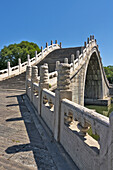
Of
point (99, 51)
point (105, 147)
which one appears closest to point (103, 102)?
point (99, 51)

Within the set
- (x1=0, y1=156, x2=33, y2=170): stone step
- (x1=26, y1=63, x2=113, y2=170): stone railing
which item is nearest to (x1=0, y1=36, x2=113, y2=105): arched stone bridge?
(x1=26, y1=63, x2=113, y2=170): stone railing

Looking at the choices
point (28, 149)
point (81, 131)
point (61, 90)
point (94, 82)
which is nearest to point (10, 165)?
point (28, 149)

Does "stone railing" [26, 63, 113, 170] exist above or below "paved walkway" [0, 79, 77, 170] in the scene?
above

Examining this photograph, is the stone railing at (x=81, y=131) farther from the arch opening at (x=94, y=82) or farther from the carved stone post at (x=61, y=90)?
the arch opening at (x=94, y=82)

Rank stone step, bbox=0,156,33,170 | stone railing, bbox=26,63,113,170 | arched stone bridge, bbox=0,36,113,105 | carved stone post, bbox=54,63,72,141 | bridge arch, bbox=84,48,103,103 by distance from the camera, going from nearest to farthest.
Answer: stone railing, bbox=26,63,113,170
stone step, bbox=0,156,33,170
carved stone post, bbox=54,63,72,141
arched stone bridge, bbox=0,36,113,105
bridge arch, bbox=84,48,103,103

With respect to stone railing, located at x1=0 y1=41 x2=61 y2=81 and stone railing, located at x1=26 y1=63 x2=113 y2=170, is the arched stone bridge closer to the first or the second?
stone railing, located at x1=0 y1=41 x2=61 y2=81

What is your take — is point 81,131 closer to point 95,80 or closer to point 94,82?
point 95,80

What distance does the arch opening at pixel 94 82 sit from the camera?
24631 millimetres

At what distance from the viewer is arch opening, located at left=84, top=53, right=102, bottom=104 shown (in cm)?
2463

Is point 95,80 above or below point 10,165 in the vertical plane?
above

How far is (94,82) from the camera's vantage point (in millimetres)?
25438

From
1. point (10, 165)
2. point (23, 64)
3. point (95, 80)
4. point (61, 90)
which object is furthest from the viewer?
point (95, 80)

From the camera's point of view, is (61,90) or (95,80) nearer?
(61,90)

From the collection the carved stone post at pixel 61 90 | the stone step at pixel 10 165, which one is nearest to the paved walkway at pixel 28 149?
the stone step at pixel 10 165
